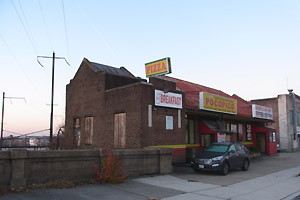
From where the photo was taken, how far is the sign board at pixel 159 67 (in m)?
18.9

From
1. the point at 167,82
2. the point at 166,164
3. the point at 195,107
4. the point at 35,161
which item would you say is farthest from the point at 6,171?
the point at 195,107

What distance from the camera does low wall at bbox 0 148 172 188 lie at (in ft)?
29.3

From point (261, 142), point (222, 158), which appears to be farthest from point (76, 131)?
point (261, 142)

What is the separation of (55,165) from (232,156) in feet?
31.3

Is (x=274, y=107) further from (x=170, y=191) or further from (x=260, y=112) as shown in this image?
(x=170, y=191)

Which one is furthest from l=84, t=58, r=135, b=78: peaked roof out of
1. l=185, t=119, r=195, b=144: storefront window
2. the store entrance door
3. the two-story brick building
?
the store entrance door

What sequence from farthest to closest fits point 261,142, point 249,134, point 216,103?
point 261,142, point 249,134, point 216,103

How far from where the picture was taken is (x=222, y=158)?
14539 millimetres

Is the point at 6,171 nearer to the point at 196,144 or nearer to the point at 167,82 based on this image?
the point at 167,82

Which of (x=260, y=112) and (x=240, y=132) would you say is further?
(x=260, y=112)

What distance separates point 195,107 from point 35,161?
13034mm

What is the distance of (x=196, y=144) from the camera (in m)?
21.7

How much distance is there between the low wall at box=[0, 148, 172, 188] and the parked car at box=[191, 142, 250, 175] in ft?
10.1

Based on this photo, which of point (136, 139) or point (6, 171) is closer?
point (6, 171)
